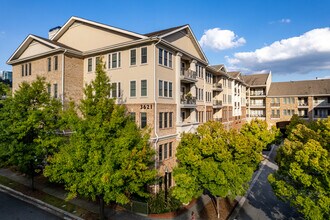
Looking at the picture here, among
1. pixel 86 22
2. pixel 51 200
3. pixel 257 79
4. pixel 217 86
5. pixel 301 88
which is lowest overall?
pixel 51 200

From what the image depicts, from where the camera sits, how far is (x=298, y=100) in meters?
56.9

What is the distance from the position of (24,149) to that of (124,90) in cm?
1028

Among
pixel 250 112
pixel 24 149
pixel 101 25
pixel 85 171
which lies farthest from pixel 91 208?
pixel 250 112

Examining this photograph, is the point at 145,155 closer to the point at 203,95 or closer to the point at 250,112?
the point at 203,95

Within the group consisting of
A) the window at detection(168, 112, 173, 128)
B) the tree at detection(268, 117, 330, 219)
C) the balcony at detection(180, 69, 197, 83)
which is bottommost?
the tree at detection(268, 117, 330, 219)

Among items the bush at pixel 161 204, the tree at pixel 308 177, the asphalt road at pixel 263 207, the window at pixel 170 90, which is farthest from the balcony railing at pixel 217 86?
the bush at pixel 161 204

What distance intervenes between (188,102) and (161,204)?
11941 millimetres

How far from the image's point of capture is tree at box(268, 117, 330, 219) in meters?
13.0

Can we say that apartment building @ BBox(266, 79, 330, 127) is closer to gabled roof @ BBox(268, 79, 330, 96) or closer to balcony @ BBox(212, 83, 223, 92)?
gabled roof @ BBox(268, 79, 330, 96)

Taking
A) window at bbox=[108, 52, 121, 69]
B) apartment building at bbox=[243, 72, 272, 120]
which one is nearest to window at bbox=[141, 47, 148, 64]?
window at bbox=[108, 52, 121, 69]

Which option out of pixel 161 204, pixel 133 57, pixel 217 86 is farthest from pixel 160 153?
pixel 217 86

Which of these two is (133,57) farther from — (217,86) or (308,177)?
(217,86)

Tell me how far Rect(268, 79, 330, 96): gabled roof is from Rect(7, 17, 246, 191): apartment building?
122 feet

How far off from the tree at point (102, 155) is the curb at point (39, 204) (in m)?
3.86
